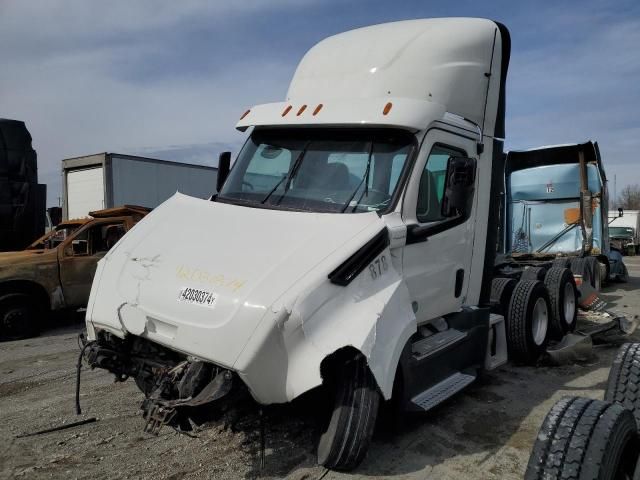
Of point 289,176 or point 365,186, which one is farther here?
point 289,176

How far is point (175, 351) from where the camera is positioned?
3.61 meters

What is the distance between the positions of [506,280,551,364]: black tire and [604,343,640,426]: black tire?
115 inches

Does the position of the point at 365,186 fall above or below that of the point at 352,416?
above

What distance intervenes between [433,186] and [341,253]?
139 cm

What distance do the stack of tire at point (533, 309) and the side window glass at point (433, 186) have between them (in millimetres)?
2119

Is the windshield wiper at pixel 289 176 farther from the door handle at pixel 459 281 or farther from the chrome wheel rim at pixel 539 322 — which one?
the chrome wheel rim at pixel 539 322

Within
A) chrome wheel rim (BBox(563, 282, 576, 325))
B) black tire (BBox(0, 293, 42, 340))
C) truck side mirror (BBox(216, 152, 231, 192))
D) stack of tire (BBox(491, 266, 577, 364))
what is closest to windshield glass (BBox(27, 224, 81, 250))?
black tire (BBox(0, 293, 42, 340))

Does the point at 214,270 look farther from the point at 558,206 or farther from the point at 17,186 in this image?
the point at 558,206

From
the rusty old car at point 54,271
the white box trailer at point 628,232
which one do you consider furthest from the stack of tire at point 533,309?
the white box trailer at point 628,232

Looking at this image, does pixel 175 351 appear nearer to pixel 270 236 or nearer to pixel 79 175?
pixel 270 236

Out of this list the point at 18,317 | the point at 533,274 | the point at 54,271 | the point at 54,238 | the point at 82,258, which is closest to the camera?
the point at 533,274

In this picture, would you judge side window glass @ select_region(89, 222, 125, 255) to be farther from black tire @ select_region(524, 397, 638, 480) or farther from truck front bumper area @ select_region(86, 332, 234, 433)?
black tire @ select_region(524, 397, 638, 480)

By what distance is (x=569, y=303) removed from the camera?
778cm

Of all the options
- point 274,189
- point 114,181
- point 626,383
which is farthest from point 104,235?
point 626,383
